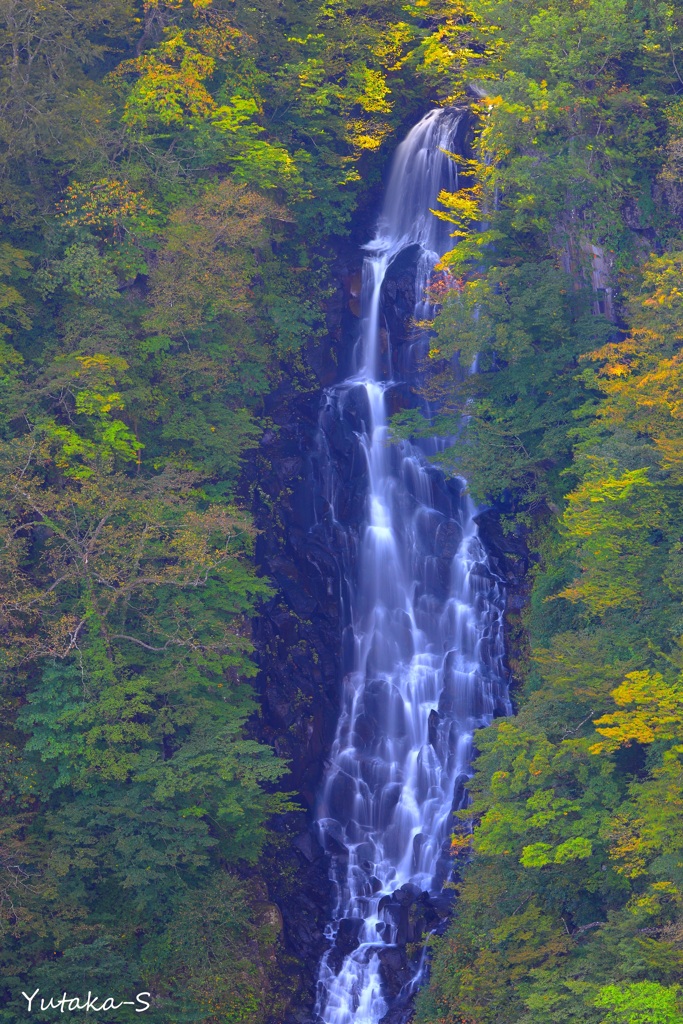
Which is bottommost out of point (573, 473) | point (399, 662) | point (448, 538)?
point (399, 662)

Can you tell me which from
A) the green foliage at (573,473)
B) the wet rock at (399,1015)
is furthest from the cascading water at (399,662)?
the green foliage at (573,473)

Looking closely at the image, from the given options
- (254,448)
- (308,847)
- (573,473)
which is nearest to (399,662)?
(308,847)

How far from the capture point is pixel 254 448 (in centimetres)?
2575

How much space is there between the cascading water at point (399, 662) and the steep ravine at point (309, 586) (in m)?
0.27

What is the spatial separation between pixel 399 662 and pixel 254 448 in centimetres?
578

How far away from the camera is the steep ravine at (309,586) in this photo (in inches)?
893

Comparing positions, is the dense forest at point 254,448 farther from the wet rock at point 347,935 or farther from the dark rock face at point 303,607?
the wet rock at point 347,935

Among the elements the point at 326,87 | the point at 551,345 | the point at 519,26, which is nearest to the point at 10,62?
the point at 326,87

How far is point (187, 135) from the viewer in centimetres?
2434

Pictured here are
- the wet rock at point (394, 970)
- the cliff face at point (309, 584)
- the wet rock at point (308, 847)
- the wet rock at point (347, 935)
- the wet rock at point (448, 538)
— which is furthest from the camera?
the wet rock at point (448, 538)

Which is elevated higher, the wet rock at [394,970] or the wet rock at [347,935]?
the wet rock at [347,935]

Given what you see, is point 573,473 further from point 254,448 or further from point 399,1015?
point 399,1015

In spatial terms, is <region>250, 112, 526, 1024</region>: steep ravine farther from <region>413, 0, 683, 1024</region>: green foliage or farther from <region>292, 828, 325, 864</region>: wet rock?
<region>413, 0, 683, 1024</region>: green foliage

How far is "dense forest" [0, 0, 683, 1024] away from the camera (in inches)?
707
